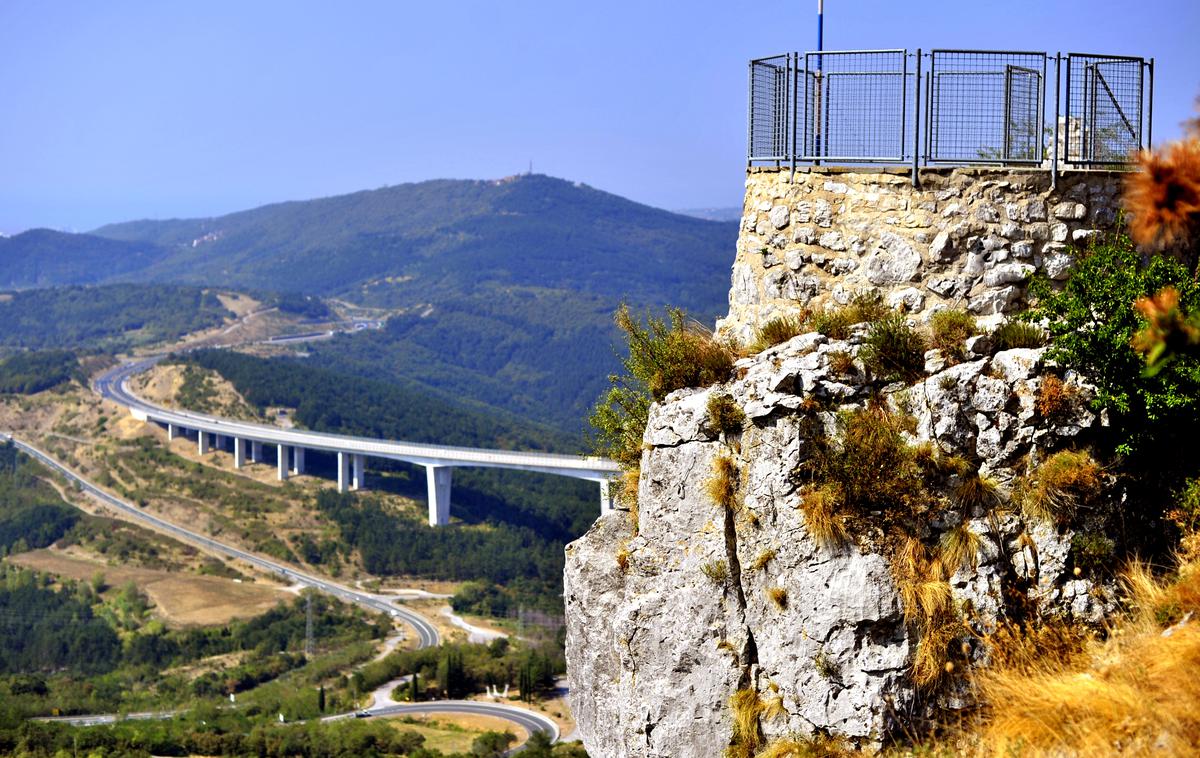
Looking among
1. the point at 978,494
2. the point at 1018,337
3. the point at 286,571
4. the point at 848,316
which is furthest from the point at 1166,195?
the point at 286,571

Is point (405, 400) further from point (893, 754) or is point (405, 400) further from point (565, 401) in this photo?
point (893, 754)

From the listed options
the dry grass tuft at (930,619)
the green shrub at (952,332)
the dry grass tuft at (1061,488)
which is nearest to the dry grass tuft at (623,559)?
the dry grass tuft at (930,619)

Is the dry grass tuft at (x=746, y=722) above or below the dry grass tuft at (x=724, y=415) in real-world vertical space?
→ below

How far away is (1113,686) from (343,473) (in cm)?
8935

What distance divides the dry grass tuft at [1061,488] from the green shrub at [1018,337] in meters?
1.00

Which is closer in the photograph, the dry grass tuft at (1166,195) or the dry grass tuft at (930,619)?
the dry grass tuft at (930,619)

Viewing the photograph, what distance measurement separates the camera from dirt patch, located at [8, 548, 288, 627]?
71.2 m

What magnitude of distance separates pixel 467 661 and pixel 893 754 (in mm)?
51907

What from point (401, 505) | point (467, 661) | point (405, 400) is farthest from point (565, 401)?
point (467, 661)

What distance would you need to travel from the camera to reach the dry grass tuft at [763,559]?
10.4 metres

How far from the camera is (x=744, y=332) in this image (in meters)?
12.1

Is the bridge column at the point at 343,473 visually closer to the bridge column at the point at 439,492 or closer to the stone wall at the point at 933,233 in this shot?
the bridge column at the point at 439,492

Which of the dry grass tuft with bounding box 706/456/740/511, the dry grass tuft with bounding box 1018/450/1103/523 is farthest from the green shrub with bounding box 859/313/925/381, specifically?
the dry grass tuft with bounding box 706/456/740/511

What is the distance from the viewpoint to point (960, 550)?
9914 mm
